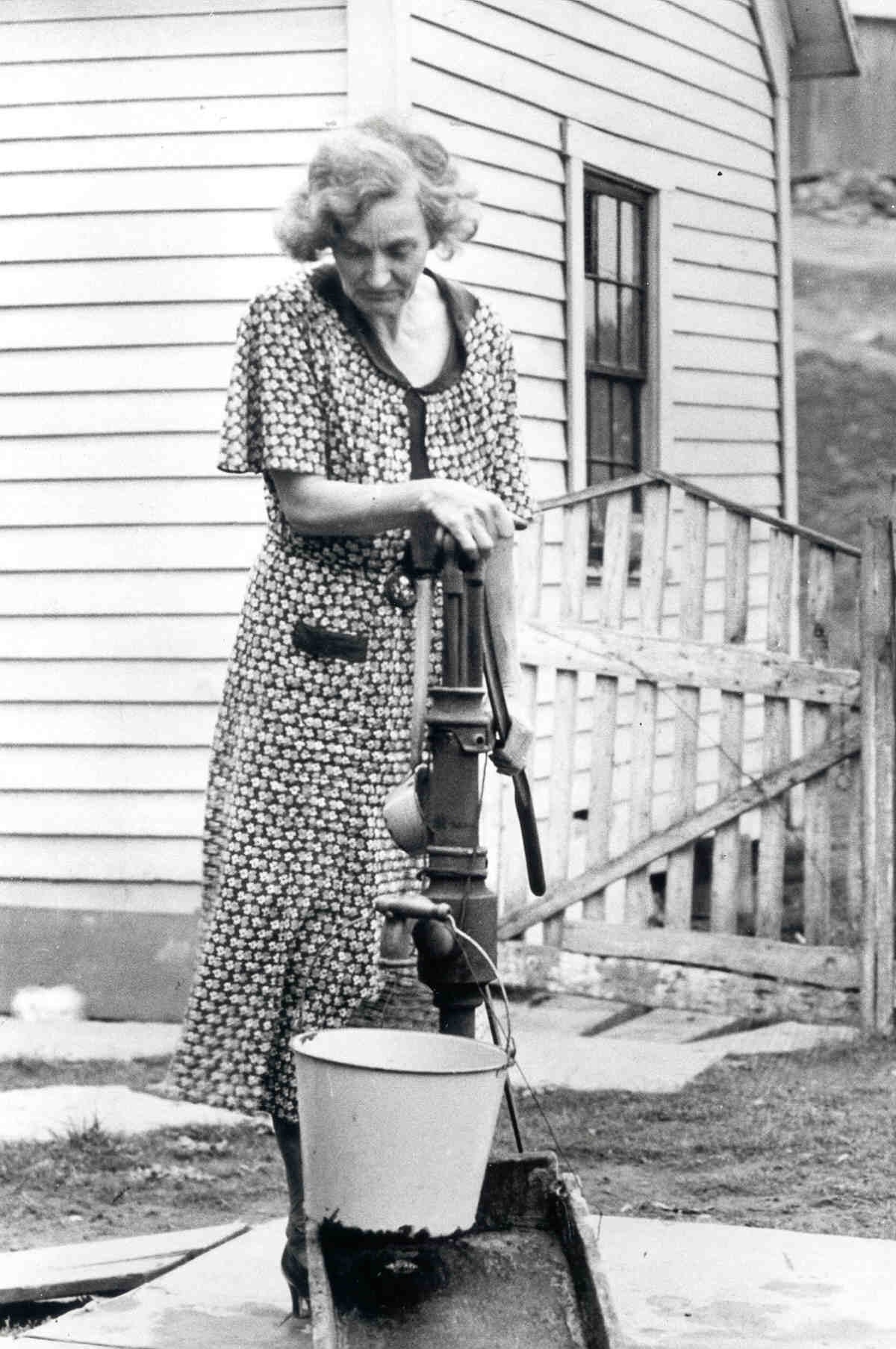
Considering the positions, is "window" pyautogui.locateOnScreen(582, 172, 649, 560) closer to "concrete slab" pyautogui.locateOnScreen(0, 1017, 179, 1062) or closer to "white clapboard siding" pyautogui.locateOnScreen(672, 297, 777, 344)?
"white clapboard siding" pyautogui.locateOnScreen(672, 297, 777, 344)

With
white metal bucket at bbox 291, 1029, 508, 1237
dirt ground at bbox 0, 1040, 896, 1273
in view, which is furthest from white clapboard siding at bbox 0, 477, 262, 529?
white metal bucket at bbox 291, 1029, 508, 1237

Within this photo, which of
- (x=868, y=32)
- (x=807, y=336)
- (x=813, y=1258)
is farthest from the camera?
(x=807, y=336)

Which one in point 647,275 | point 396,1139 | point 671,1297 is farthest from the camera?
point 647,275

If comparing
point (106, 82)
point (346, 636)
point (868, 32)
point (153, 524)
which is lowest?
point (346, 636)

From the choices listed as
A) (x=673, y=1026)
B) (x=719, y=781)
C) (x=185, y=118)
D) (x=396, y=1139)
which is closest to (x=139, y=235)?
(x=185, y=118)

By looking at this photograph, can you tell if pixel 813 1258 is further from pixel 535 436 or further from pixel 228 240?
pixel 535 436

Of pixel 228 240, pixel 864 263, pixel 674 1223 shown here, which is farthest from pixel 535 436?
pixel 864 263

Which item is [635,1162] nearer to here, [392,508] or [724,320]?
[392,508]

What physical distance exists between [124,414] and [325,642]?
376 cm

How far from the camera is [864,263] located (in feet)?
83.4

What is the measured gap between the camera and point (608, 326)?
8.92 metres

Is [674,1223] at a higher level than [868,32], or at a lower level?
lower

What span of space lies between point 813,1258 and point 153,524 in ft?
12.8

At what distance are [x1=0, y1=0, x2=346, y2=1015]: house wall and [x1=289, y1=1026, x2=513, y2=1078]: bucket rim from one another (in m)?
3.86
